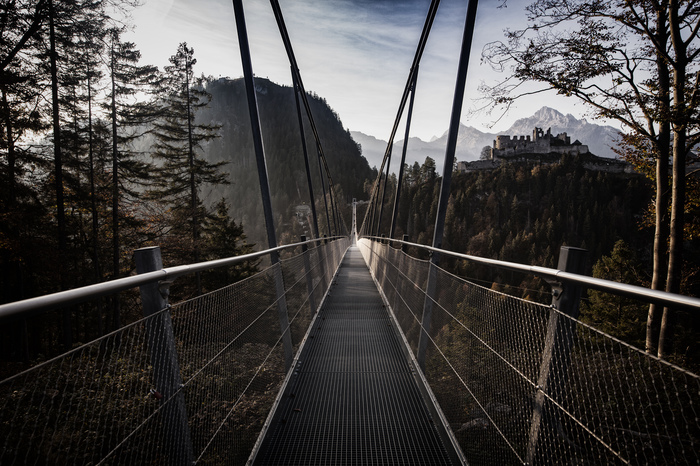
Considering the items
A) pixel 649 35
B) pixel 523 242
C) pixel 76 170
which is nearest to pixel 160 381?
pixel 649 35

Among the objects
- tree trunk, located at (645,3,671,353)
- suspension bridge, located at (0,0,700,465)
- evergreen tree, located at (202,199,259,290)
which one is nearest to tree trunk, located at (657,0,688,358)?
tree trunk, located at (645,3,671,353)

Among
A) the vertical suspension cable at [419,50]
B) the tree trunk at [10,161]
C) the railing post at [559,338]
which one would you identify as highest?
the vertical suspension cable at [419,50]

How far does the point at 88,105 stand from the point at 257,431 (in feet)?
48.3

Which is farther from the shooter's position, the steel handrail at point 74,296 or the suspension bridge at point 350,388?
the suspension bridge at point 350,388

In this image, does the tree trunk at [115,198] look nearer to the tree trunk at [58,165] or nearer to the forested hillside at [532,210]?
the tree trunk at [58,165]

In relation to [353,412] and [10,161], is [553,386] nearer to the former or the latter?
[353,412]

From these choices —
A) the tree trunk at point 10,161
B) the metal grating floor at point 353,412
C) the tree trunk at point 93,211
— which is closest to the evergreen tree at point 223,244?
the tree trunk at point 93,211

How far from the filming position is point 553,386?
3.67 feet

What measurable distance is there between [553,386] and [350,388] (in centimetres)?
187

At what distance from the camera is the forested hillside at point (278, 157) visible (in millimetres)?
95625

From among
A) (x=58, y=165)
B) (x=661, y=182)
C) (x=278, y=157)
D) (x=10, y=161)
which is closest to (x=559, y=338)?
(x=661, y=182)

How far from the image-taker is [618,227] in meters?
70.6

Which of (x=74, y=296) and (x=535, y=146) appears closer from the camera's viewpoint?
(x=74, y=296)

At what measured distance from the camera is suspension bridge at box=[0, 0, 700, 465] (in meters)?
0.76
